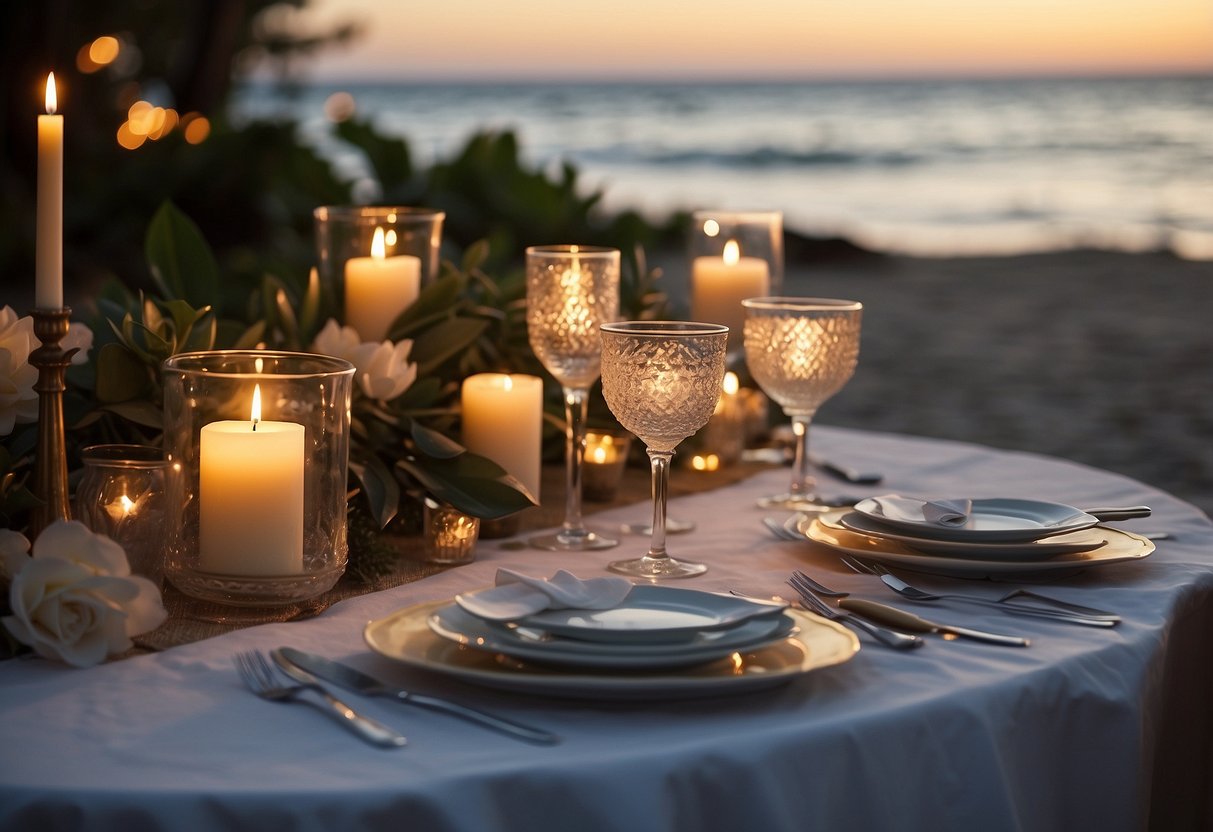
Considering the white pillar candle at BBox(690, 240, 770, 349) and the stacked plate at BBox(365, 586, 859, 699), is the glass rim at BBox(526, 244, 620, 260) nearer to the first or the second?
the white pillar candle at BBox(690, 240, 770, 349)

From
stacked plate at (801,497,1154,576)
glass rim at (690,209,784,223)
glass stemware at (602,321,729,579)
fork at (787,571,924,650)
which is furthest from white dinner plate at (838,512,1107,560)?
glass rim at (690,209,784,223)

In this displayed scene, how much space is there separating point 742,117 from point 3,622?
26180 millimetres

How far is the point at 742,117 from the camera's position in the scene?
86.5 feet

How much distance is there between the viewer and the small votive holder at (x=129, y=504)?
1211mm

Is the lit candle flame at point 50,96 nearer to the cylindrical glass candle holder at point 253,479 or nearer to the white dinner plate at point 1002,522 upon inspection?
the cylindrical glass candle holder at point 253,479

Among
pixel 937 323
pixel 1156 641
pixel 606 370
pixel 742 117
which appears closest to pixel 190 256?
pixel 606 370

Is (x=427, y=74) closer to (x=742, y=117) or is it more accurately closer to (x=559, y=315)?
(x=742, y=117)

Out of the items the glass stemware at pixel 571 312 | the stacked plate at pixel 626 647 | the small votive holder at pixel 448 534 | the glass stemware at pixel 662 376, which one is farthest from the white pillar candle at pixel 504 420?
the stacked plate at pixel 626 647

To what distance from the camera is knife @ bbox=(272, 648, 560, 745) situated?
941mm

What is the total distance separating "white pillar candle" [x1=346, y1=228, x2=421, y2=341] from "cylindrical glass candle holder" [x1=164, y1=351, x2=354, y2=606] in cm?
57

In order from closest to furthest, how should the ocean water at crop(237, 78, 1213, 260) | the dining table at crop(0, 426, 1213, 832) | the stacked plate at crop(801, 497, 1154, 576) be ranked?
the dining table at crop(0, 426, 1213, 832), the stacked plate at crop(801, 497, 1154, 576), the ocean water at crop(237, 78, 1213, 260)

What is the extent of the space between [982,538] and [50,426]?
0.90 m

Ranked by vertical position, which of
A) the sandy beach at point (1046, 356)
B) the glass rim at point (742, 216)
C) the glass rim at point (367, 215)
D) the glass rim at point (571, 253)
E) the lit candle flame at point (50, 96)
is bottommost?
the sandy beach at point (1046, 356)

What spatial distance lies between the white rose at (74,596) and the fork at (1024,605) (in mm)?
693
